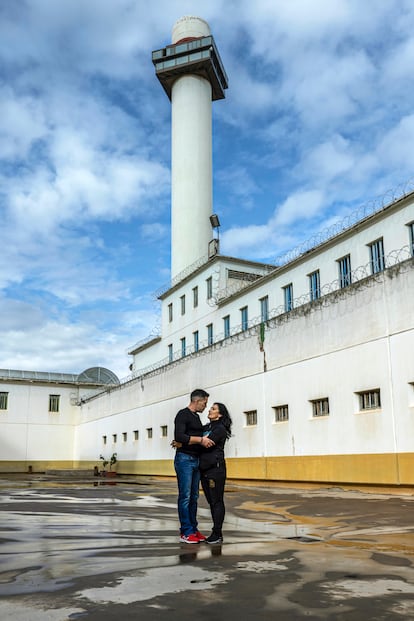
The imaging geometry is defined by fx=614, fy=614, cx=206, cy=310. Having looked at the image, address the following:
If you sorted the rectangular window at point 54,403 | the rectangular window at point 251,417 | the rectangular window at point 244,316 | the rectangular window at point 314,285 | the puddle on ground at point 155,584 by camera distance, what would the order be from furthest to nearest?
the rectangular window at point 54,403 → the rectangular window at point 244,316 → the rectangular window at point 314,285 → the rectangular window at point 251,417 → the puddle on ground at point 155,584

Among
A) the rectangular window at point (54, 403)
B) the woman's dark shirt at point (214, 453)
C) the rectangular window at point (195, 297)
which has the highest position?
the rectangular window at point (195, 297)

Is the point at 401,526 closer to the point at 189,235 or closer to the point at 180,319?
the point at 180,319

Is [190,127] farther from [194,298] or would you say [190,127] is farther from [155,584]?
[155,584]

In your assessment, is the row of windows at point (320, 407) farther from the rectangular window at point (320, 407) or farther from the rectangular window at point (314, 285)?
the rectangular window at point (314, 285)

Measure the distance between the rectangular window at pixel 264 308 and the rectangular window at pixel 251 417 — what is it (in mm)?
5798

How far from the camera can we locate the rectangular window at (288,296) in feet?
95.1

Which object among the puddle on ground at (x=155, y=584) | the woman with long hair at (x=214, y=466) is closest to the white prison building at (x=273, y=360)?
the woman with long hair at (x=214, y=466)

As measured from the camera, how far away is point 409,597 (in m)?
3.97

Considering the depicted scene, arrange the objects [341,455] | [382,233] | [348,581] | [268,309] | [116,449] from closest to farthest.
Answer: [348,581] → [341,455] → [382,233] → [268,309] → [116,449]

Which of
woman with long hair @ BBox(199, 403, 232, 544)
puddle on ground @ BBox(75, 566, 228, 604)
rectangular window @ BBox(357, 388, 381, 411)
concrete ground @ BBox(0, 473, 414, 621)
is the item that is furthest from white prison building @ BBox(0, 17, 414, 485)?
puddle on ground @ BBox(75, 566, 228, 604)

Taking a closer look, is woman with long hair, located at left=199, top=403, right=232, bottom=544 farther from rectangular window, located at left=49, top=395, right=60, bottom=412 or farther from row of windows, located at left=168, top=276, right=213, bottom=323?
rectangular window, located at left=49, top=395, right=60, bottom=412

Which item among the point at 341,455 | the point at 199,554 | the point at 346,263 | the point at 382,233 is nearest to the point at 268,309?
the point at 346,263

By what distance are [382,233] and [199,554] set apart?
64.9 feet

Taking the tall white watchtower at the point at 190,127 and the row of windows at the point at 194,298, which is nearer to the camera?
the row of windows at the point at 194,298
